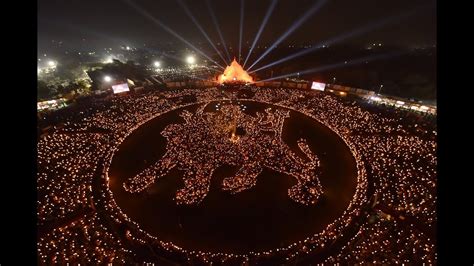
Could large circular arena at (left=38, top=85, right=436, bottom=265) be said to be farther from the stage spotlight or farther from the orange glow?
the stage spotlight

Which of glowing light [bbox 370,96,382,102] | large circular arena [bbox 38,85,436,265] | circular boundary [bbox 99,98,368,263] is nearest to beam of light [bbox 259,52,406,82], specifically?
glowing light [bbox 370,96,382,102]

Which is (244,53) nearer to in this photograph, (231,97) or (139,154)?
(231,97)

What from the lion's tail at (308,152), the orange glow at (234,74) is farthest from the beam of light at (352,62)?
the lion's tail at (308,152)

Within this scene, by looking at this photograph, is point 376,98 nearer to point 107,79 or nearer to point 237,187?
point 237,187

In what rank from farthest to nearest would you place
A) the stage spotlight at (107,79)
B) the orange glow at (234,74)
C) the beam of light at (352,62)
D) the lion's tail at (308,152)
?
the beam of light at (352,62) < the stage spotlight at (107,79) < the orange glow at (234,74) < the lion's tail at (308,152)

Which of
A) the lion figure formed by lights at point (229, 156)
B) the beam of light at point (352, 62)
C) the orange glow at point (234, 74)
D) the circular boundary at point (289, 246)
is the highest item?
the beam of light at point (352, 62)

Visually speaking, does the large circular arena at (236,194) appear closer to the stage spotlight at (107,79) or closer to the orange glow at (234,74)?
the orange glow at (234,74)

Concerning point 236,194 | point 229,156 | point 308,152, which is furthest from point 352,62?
point 236,194

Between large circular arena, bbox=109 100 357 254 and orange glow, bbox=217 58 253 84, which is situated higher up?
orange glow, bbox=217 58 253 84

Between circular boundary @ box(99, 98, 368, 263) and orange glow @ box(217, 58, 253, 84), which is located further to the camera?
orange glow @ box(217, 58, 253, 84)
